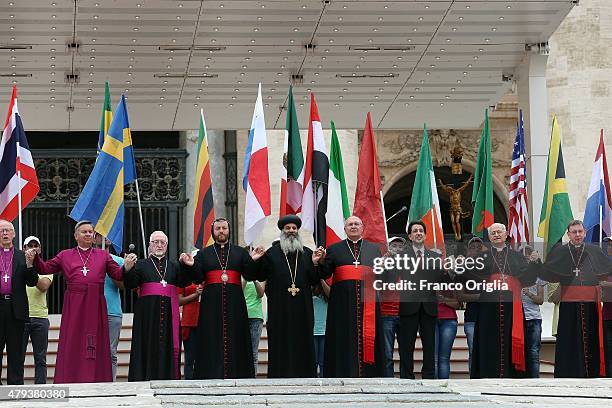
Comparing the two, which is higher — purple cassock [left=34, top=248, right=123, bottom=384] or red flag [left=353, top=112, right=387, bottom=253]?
red flag [left=353, top=112, right=387, bottom=253]

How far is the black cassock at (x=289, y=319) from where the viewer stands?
13312mm

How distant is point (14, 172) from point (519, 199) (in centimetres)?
578

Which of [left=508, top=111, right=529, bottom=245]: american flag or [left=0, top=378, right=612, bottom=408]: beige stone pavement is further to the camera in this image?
[left=508, top=111, right=529, bottom=245]: american flag

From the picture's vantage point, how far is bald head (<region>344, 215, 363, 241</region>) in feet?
44.4

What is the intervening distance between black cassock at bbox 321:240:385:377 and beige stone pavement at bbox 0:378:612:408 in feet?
4.31

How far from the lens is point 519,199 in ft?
54.7

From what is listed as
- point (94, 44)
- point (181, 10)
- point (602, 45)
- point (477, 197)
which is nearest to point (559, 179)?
point (477, 197)

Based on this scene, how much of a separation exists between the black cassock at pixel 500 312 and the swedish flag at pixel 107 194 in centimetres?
336

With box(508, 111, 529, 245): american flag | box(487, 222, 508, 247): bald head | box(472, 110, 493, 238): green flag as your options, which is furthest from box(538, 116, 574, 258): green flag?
box(487, 222, 508, 247): bald head

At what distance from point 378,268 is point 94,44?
17.5 feet

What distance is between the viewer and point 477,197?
656 inches

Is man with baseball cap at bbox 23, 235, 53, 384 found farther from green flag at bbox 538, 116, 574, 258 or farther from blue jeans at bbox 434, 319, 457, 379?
green flag at bbox 538, 116, 574, 258

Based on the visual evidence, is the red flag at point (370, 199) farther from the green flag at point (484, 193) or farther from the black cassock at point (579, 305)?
the green flag at point (484, 193)

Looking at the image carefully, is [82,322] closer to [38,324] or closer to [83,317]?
[83,317]
